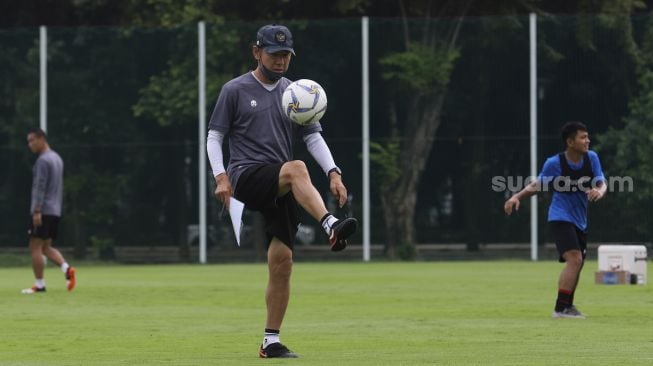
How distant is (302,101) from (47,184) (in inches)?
422

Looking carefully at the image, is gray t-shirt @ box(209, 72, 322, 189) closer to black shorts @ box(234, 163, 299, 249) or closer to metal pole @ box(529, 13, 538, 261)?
black shorts @ box(234, 163, 299, 249)

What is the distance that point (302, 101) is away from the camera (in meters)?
10.4

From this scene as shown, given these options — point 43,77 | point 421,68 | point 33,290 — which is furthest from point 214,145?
point 43,77

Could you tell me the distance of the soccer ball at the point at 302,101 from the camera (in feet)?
34.0

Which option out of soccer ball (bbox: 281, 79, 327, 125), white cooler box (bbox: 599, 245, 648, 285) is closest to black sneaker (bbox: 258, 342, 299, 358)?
soccer ball (bbox: 281, 79, 327, 125)

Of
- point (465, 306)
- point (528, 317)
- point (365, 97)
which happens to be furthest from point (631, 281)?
point (365, 97)

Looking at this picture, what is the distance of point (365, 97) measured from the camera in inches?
1230

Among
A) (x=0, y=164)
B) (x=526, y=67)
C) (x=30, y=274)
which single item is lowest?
(x=30, y=274)

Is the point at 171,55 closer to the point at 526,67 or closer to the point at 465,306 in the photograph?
the point at 526,67

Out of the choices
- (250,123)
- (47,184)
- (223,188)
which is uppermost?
(250,123)

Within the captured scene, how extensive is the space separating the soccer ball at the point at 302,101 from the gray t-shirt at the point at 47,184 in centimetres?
1045

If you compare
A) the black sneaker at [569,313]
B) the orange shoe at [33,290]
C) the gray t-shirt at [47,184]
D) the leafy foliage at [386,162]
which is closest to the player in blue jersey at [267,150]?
the black sneaker at [569,313]

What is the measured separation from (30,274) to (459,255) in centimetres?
884

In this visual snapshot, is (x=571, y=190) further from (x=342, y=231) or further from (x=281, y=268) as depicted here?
(x=342, y=231)
